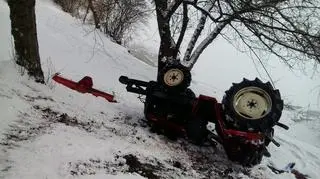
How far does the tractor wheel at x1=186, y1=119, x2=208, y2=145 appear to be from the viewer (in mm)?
5594

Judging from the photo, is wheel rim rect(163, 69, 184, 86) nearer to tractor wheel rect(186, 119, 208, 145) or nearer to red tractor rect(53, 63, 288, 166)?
red tractor rect(53, 63, 288, 166)

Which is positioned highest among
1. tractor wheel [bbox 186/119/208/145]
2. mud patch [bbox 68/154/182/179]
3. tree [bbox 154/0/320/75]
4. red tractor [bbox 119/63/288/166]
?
tree [bbox 154/0/320/75]

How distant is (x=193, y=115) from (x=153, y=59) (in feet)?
50.0

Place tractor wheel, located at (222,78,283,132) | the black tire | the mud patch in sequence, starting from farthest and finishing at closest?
1. the black tire
2. tractor wheel, located at (222,78,283,132)
3. the mud patch

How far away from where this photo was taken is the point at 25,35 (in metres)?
5.69

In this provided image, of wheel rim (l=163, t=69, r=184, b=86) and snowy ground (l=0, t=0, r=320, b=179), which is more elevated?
wheel rim (l=163, t=69, r=184, b=86)

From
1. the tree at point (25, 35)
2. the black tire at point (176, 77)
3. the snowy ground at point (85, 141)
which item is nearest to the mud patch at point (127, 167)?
the snowy ground at point (85, 141)

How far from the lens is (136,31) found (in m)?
20.5

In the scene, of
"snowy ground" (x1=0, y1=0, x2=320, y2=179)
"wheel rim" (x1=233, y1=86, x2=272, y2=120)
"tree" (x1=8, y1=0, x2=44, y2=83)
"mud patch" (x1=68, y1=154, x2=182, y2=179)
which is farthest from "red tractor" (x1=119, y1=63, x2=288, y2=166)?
"tree" (x1=8, y1=0, x2=44, y2=83)

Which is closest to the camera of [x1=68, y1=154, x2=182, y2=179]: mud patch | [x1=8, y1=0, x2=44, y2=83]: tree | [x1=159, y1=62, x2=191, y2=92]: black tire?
[x1=68, y1=154, x2=182, y2=179]: mud patch

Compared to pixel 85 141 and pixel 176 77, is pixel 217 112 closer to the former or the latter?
pixel 176 77

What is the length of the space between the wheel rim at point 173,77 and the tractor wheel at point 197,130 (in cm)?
57

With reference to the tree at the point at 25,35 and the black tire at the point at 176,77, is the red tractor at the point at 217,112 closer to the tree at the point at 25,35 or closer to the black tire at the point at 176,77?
the black tire at the point at 176,77

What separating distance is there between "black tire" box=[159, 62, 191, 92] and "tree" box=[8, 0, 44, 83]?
5.80 ft
